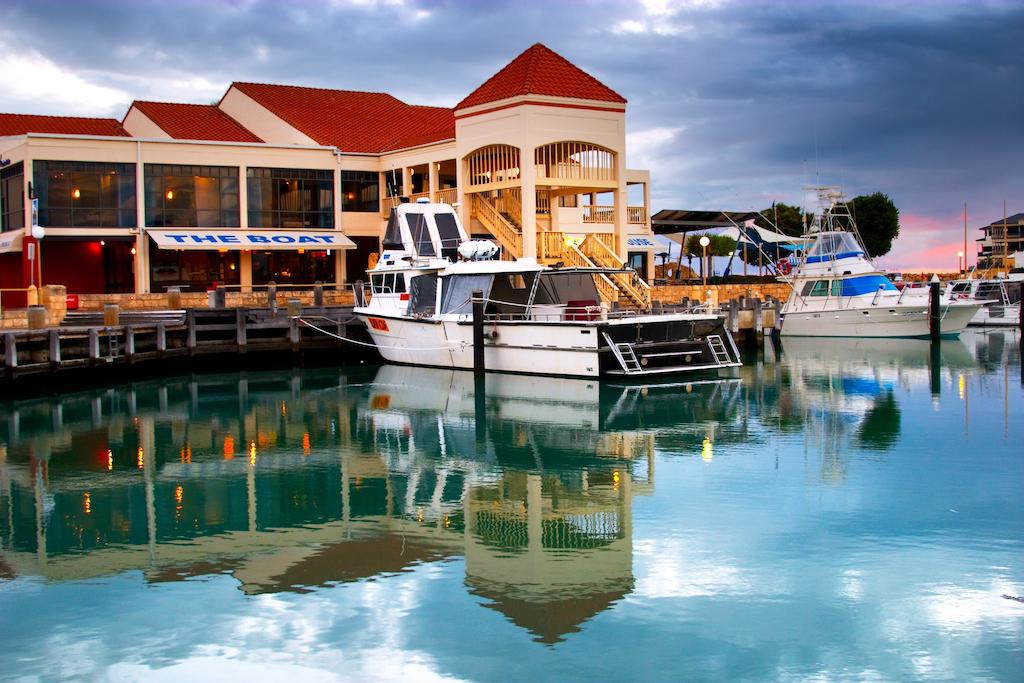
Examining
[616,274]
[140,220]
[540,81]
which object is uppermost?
[540,81]

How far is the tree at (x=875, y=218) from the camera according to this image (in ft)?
255

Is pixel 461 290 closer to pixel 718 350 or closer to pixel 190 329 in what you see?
pixel 718 350

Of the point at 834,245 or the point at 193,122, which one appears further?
the point at 193,122

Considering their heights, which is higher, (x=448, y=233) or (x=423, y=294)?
(x=448, y=233)

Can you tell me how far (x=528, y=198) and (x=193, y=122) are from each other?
58.8 feet

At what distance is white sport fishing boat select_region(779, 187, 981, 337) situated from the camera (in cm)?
4044

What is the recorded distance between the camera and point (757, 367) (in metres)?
31.7

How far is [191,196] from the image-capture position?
129 ft

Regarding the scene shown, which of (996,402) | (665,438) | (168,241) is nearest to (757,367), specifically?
(996,402)

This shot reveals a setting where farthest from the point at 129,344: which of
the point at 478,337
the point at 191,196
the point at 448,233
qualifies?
the point at 191,196

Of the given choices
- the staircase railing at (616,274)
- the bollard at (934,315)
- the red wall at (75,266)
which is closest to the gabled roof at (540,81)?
the staircase railing at (616,274)

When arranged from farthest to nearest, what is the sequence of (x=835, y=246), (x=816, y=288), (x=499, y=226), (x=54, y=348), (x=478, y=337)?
1. (x=816, y=288)
2. (x=835, y=246)
3. (x=499, y=226)
4. (x=478, y=337)
5. (x=54, y=348)

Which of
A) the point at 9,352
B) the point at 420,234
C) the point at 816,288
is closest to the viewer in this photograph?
the point at 9,352

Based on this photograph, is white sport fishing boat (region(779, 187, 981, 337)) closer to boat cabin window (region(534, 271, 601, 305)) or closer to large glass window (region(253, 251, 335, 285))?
boat cabin window (region(534, 271, 601, 305))
